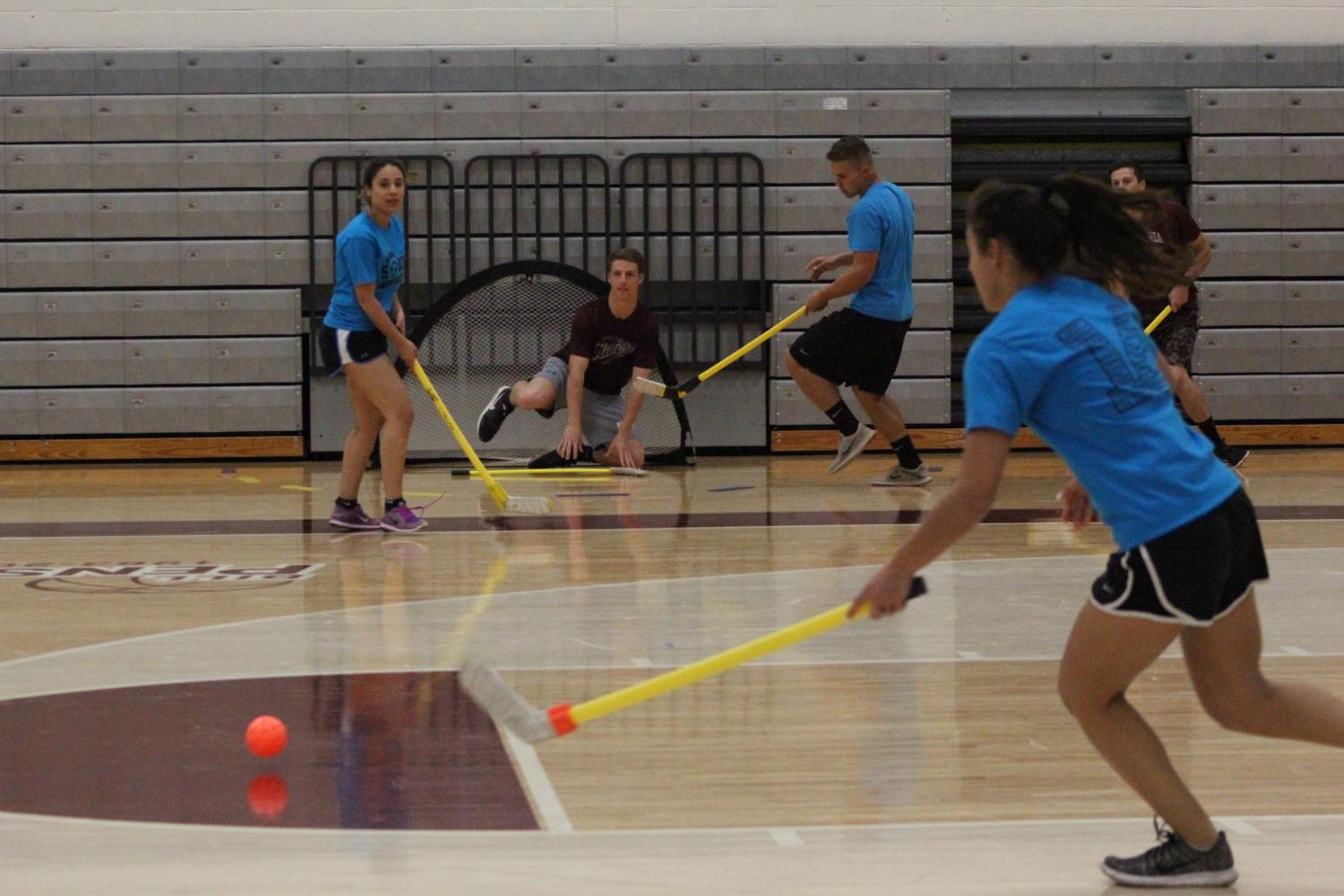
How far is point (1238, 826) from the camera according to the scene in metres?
2.93

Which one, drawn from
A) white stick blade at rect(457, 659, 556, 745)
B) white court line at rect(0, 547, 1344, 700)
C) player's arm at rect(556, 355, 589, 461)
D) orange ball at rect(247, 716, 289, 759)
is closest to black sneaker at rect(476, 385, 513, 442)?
player's arm at rect(556, 355, 589, 461)

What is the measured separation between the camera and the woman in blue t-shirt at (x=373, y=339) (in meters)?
6.75

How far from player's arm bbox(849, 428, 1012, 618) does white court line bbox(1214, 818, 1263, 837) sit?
0.83 metres

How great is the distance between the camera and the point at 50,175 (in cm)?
1072

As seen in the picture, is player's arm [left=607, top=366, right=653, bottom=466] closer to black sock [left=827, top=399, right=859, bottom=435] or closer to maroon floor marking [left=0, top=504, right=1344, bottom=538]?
black sock [left=827, top=399, right=859, bottom=435]

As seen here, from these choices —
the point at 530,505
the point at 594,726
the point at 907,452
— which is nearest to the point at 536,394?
the point at 530,505

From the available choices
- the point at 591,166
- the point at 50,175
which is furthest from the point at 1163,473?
the point at 50,175

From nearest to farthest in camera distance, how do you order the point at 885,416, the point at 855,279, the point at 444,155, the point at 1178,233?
the point at 1178,233 < the point at 855,279 < the point at 885,416 < the point at 444,155

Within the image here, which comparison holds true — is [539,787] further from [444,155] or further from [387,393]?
[444,155]

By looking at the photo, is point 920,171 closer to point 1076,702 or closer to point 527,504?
point 527,504

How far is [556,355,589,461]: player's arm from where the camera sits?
9.11 metres

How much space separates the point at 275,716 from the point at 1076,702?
6.06 ft

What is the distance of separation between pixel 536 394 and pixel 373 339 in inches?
110

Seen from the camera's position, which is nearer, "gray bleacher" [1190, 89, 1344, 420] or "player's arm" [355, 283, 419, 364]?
"player's arm" [355, 283, 419, 364]
